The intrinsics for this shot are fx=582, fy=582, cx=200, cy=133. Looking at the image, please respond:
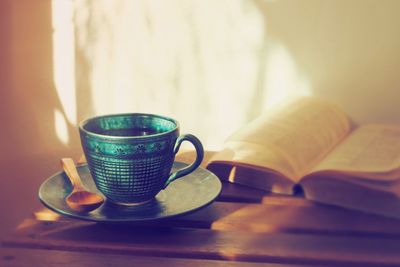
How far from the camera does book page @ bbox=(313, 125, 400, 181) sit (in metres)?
0.69

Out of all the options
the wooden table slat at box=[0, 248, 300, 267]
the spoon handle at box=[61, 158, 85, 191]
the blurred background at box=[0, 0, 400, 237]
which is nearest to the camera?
the wooden table slat at box=[0, 248, 300, 267]

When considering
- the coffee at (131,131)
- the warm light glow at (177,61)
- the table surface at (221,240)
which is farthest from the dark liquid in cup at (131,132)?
the warm light glow at (177,61)

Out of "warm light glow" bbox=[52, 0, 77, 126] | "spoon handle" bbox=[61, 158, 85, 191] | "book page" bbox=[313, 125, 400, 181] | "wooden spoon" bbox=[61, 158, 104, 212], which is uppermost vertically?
"warm light glow" bbox=[52, 0, 77, 126]

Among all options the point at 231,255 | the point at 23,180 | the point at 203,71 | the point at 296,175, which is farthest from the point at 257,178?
the point at 23,180

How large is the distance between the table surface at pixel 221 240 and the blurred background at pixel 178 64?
40 cm

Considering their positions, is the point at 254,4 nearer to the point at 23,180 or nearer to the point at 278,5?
the point at 278,5

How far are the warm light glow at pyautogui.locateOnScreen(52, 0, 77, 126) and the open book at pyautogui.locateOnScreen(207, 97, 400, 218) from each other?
396 mm

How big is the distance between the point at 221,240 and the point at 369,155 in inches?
10.1

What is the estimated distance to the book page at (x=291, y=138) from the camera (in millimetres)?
752

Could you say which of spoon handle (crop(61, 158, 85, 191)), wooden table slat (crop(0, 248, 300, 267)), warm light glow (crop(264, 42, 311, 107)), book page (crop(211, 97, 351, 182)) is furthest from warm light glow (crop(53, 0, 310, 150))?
wooden table slat (crop(0, 248, 300, 267))

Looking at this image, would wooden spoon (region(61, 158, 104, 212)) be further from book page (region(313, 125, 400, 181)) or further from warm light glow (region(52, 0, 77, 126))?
warm light glow (region(52, 0, 77, 126))

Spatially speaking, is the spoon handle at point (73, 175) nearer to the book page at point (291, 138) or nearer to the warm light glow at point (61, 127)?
the book page at point (291, 138)

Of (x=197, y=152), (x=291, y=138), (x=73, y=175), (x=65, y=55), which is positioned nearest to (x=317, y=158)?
(x=291, y=138)

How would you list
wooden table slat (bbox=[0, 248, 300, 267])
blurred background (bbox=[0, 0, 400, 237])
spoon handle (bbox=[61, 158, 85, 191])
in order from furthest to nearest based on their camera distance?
blurred background (bbox=[0, 0, 400, 237]) < spoon handle (bbox=[61, 158, 85, 191]) < wooden table slat (bbox=[0, 248, 300, 267])
